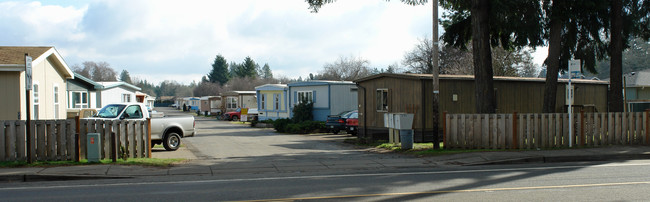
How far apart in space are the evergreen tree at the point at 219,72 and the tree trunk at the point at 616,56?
332ft

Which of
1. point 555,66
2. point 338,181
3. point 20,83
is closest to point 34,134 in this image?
point 20,83

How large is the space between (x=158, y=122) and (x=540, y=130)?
12.4 m

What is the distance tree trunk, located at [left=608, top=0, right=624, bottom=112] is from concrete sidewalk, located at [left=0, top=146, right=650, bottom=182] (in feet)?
15.5

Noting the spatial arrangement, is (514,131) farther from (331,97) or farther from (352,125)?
(331,97)

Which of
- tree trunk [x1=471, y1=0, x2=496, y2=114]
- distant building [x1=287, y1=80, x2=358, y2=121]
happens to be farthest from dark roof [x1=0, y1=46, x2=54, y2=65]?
distant building [x1=287, y1=80, x2=358, y2=121]

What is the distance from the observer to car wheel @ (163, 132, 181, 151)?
17.4 m

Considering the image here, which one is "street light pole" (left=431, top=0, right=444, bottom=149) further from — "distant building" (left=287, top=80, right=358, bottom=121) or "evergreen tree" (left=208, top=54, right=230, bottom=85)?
"evergreen tree" (left=208, top=54, right=230, bottom=85)

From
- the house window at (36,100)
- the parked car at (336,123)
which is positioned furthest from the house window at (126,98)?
the house window at (36,100)

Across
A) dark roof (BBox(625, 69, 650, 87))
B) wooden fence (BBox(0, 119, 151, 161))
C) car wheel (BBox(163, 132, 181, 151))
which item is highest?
dark roof (BBox(625, 69, 650, 87))

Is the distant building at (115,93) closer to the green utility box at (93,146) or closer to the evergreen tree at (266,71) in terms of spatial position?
the green utility box at (93,146)

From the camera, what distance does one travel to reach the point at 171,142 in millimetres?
17500

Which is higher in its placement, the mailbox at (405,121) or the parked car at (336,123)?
the mailbox at (405,121)

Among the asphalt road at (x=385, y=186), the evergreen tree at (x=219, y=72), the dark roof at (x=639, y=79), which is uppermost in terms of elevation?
the evergreen tree at (x=219, y=72)

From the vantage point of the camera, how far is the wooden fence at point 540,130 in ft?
50.4
